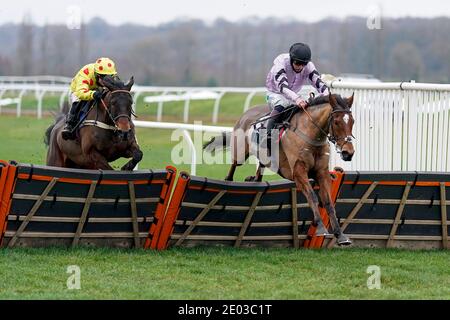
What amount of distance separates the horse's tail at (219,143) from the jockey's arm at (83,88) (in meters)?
1.75

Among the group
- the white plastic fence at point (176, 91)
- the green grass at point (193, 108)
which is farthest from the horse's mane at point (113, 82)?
the green grass at point (193, 108)

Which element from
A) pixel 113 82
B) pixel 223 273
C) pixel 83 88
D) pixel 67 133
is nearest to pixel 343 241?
pixel 223 273

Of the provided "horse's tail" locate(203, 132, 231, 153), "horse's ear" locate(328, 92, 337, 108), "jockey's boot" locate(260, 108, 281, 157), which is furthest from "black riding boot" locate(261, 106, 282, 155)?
"horse's tail" locate(203, 132, 231, 153)

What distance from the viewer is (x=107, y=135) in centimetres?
988

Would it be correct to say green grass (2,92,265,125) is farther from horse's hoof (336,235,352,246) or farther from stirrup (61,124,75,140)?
horse's hoof (336,235,352,246)

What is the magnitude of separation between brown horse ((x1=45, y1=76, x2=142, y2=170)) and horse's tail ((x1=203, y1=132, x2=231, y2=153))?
4.80 feet

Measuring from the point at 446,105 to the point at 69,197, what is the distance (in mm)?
4229

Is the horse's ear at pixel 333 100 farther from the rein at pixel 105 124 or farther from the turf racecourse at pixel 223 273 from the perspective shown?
the rein at pixel 105 124

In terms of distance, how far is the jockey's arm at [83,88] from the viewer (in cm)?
990

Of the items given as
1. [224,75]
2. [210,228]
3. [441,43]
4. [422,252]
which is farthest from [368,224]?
[224,75]

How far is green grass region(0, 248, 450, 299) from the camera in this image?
702 centimetres

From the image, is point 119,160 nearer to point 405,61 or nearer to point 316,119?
point 316,119

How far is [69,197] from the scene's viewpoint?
845 cm

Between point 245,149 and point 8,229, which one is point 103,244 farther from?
point 245,149
